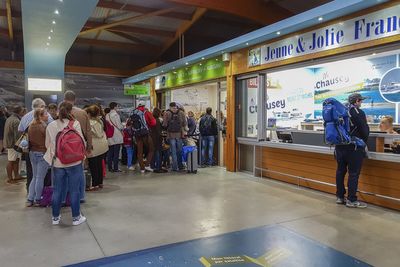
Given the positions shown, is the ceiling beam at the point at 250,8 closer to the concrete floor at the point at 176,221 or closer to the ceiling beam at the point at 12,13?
the concrete floor at the point at 176,221

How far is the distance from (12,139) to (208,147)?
4.12m

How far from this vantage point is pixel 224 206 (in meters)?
4.47

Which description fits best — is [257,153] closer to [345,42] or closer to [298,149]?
[298,149]

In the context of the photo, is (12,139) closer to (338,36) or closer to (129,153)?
(129,153)

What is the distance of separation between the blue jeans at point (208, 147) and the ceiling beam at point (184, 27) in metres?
4.71

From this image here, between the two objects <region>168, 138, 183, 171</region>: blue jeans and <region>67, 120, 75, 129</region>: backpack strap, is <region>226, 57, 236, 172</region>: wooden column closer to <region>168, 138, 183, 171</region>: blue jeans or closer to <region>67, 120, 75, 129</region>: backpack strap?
<region>168, 138, 183, 171</region>: blue jeans

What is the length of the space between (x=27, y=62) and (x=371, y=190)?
7651 millimetres

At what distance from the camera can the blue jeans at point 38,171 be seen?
430 cm

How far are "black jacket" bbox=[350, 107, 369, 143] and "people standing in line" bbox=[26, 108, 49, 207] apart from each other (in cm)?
392

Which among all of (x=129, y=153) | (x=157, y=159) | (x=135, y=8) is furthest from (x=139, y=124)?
(x=135, y=8)

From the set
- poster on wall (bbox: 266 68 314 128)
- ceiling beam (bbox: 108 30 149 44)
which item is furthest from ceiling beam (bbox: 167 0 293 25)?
ceiling beam (bbox: 108 30 149 44)

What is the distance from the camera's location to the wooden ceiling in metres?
9.79

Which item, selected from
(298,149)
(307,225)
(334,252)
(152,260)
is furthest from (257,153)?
(152,260)

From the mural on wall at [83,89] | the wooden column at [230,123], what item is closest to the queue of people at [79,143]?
the wooden column at [230,123]
